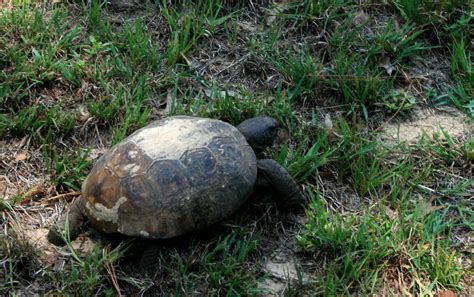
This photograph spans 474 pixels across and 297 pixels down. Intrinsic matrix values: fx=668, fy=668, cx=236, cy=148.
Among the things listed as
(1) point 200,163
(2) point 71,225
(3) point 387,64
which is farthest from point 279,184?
(3) point 387,64

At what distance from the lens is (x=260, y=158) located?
12.1ft

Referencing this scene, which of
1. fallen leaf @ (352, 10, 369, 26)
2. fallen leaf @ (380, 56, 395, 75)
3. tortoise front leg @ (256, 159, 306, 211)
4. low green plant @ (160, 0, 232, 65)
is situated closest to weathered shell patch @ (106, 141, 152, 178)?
Result: tortoise front leg @ (256, 159, 306, 211)

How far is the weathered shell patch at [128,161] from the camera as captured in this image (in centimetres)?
310

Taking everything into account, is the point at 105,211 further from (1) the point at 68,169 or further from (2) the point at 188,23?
(2) the point at 188,23

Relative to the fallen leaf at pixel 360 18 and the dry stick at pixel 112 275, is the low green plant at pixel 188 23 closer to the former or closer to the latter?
the fallen leaf at pixel 360 18

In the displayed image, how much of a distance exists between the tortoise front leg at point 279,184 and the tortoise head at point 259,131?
0.15 meters

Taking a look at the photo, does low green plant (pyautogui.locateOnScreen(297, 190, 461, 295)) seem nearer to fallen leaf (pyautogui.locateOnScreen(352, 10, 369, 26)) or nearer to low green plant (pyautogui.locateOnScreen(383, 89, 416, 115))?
low green plant (pyautogui.locateOnScreen(383, 89, 416, 115))

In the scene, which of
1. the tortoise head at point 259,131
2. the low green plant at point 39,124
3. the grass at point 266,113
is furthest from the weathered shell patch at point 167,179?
the low green plant at point 39,124

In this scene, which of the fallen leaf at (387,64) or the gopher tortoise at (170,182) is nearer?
the gopher tortoise at (170,182)

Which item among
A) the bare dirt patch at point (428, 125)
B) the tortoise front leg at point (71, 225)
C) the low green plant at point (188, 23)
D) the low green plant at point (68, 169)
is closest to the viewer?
the tortoise front leg at point (71, 225)

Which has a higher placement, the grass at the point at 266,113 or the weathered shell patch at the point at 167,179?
the weathered shell patch at the point at 167,179

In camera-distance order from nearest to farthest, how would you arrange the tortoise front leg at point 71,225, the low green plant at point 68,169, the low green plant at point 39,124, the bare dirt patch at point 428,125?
1. the tortoise front leg at point 71,225
2. the low green plant at point 68,169
3. the low green plant at point 39,124
4. the bare dirt patch at point 428,125

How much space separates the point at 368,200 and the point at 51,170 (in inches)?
66.3

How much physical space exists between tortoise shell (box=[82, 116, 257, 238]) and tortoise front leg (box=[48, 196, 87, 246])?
0.10 meters
